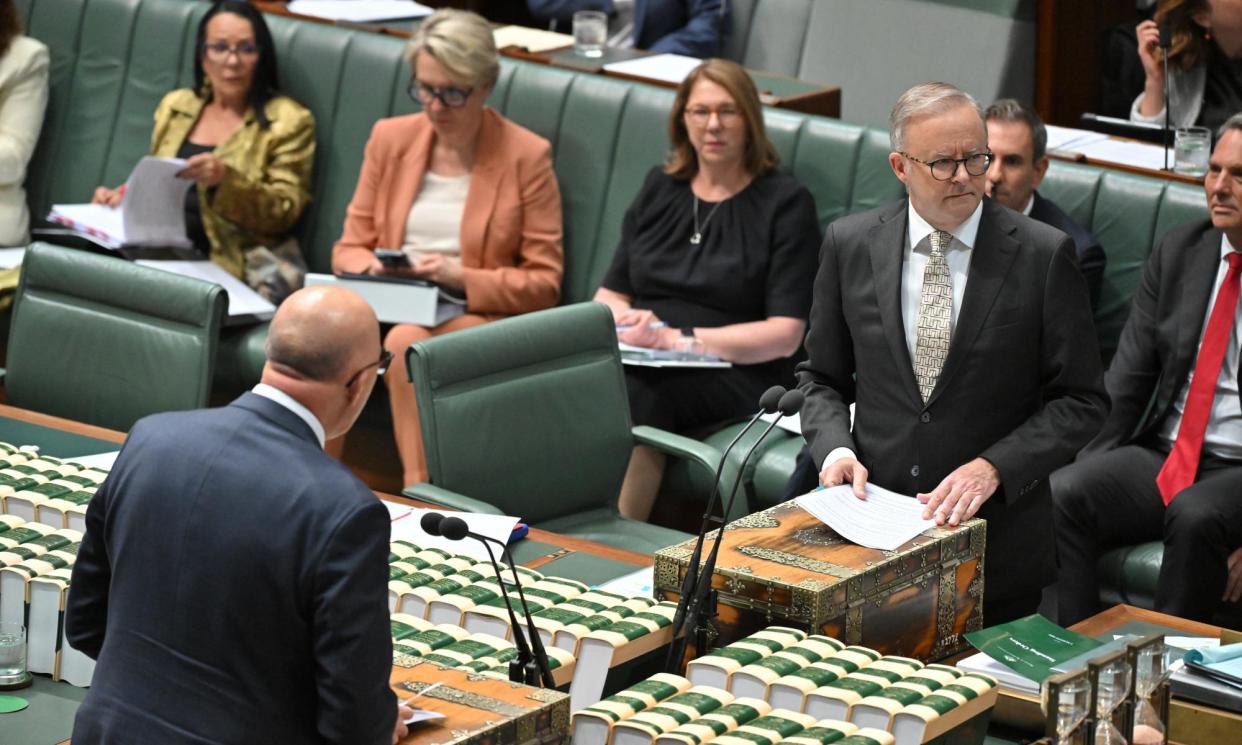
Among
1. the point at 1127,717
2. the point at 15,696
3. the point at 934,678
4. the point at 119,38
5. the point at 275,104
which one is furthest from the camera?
the point at 119,38

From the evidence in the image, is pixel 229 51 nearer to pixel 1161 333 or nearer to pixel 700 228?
pixel 700 228

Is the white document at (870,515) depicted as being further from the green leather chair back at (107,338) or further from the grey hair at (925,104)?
the green leather chair back at (107,338)

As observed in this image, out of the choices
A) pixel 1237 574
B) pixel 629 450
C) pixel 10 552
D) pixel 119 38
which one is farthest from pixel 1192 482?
pixel 119 38

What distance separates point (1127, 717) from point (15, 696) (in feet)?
5.04

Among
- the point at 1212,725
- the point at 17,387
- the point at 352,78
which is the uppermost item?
the point at 352,78

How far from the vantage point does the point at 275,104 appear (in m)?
5.78

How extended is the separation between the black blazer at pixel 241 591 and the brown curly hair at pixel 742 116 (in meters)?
2.86

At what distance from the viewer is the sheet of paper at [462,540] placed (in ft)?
10.3

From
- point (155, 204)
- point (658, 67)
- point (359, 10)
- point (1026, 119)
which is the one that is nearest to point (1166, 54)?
point (1026, 119)

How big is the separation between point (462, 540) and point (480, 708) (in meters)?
0.96

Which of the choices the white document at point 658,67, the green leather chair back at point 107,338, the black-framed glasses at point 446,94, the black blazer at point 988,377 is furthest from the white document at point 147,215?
the black blazer at point 988,377

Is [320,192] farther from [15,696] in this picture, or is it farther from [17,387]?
[15,696]

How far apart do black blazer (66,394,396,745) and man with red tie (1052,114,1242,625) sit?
2.33 meters

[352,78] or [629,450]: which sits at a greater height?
[352,78]
